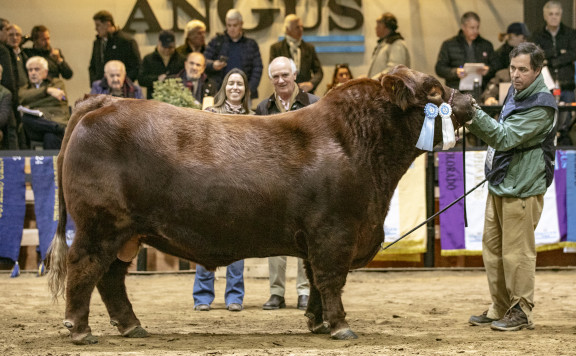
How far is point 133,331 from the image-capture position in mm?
6523

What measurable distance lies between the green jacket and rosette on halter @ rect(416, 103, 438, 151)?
17.0 inches

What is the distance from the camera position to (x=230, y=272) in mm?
8258

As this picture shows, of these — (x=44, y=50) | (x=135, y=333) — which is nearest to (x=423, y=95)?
(x=135, y=333)

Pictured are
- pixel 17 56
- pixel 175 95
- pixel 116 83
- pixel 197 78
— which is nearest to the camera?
pixel 175 95

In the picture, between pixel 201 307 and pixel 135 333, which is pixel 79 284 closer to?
pixel 135 333

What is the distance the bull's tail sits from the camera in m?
6.32

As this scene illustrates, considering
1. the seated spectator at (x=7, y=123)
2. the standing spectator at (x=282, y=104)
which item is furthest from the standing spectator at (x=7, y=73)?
the standing spectator at (x=282, y=104)

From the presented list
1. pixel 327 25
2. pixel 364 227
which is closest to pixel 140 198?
pixel 364 227

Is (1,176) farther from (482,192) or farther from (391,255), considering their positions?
(482,192)

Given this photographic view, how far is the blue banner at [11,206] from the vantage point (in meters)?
10.3

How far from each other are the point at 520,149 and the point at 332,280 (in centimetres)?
180

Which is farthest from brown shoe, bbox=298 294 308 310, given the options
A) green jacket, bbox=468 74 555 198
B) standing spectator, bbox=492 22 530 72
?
standing spectator, bbox=492 22 530 72

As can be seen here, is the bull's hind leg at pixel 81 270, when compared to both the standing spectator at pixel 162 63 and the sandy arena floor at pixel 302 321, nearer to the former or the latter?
the sandy arena floor at pixel 302 321

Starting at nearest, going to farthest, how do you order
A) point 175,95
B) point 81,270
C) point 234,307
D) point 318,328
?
point 81,270, point 318,328, point 234,307, point 175,95
